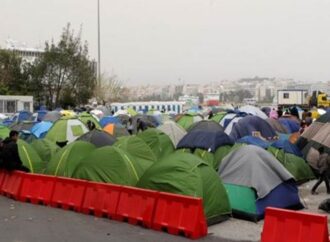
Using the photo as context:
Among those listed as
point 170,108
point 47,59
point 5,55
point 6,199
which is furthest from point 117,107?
point 6,199

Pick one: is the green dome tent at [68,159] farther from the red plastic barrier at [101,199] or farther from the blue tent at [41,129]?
the blue tent at [41,129]

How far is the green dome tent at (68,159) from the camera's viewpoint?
13.4 metres

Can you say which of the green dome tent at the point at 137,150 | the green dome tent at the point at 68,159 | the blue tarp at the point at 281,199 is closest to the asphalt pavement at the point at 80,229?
the blue tarp at the point at 281,199

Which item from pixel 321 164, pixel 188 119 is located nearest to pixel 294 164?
pixel 321 164

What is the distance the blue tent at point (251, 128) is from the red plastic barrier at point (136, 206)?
9.26 m

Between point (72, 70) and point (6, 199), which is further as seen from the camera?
point (72, 70)

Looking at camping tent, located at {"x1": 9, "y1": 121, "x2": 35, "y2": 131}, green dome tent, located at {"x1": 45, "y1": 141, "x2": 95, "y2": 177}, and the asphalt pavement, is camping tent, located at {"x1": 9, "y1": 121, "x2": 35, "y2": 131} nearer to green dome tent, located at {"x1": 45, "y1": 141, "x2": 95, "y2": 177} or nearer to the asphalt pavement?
green dome tent, located at {"x1": 45, "y1": 141, "x2": 95, "y2": 177}

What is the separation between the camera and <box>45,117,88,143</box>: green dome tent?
21500mm

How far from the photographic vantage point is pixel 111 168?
12.1 meters

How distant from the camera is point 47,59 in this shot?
56594 mm

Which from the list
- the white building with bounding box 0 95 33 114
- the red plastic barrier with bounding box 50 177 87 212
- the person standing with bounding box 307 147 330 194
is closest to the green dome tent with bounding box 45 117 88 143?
the red plastic barrier with bounding box 50 177 87 212

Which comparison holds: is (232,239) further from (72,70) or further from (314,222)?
(72,70)

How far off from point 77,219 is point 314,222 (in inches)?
196

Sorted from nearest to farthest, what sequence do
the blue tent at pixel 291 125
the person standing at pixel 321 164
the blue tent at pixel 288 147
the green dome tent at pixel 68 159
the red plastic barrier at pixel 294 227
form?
the red plastic barrier at pixel 294 227 → the green dome tent at pixel 68 159 → the person standing at pixel 321 164 → the blue tent at pixel 288 147 → the blue tent at pixel 291 125
